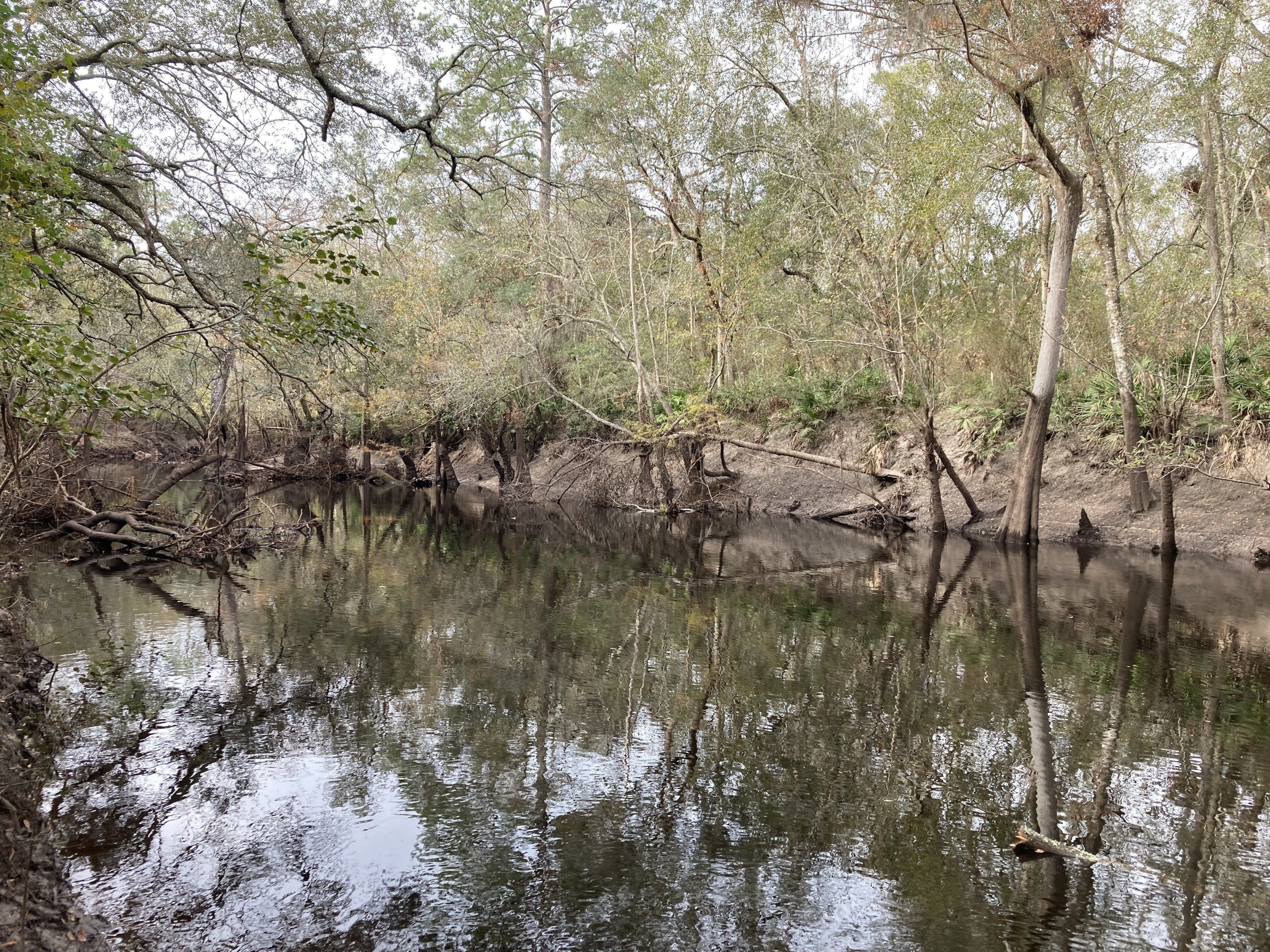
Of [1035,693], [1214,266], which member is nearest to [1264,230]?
[1214,266]

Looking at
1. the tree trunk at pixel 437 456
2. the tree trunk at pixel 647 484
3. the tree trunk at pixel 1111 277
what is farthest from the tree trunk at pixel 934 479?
the tree trunk at pixel 437 456

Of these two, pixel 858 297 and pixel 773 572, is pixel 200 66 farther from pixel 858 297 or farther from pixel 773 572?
pixel 858 297

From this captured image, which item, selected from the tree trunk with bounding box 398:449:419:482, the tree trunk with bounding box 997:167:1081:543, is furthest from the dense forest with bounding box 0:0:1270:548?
the tree trunk with bounding box 398:449:419:482

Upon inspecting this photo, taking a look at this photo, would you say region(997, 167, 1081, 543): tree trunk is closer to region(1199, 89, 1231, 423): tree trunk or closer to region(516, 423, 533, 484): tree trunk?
region(1199, 89, 1231, 423): tree trunk

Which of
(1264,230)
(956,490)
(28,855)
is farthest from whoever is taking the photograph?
(956,490)

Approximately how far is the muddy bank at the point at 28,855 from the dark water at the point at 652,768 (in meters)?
0.17

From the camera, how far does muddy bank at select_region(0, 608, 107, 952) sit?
136 inches

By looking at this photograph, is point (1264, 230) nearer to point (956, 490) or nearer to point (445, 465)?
point (956, 490)

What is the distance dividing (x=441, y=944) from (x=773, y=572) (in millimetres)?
11356

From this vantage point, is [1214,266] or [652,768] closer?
[652,768]

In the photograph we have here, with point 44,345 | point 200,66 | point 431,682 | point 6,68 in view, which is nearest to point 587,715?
point 431,682

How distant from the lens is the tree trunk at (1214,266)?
1535 cm

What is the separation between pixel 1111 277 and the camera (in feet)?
54.0

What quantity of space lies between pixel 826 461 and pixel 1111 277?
700cm
